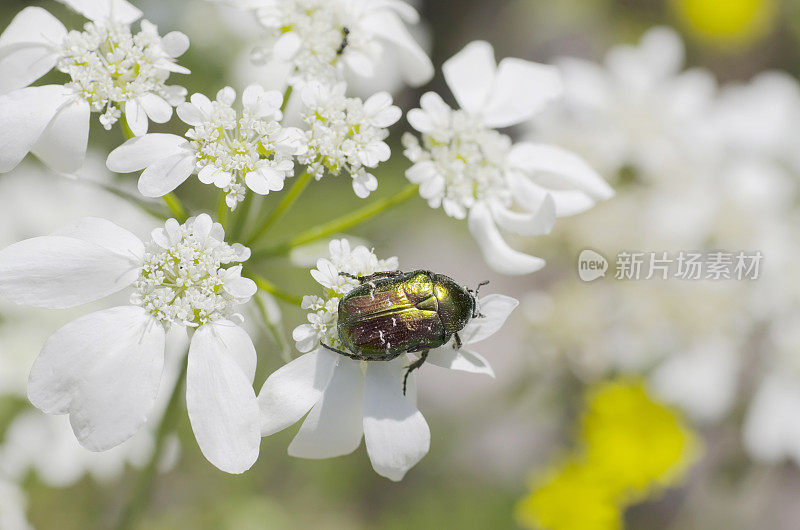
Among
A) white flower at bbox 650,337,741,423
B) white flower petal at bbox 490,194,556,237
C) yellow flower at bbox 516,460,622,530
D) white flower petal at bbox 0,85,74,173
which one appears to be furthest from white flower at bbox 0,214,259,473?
white flower at bbox 650,337,741,423

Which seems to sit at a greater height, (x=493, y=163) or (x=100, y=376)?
(x=493, y=163)

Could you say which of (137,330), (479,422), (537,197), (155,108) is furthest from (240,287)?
(479,422)

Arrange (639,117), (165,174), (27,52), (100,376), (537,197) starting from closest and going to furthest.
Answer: (100,376)
(165,174)
(27,52)
(537,197)
(639,117)

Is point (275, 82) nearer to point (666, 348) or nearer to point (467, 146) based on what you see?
point (467, 146)

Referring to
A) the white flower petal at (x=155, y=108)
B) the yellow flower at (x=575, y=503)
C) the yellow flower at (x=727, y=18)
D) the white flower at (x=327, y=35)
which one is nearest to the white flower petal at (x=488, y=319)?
the white flower at (x=327, y=35)

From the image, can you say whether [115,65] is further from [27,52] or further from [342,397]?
[342,397]

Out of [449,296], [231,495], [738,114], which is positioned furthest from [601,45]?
[449,296]

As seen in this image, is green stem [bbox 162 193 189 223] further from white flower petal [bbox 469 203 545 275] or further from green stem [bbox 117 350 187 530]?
white flower petal [bbox 469 203 545 275]
